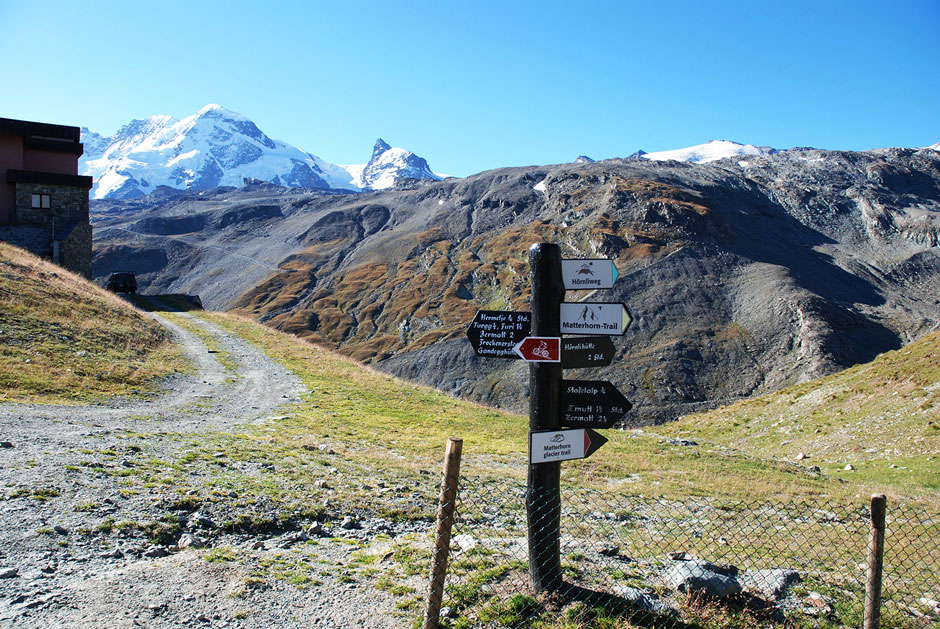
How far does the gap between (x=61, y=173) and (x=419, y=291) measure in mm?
46230

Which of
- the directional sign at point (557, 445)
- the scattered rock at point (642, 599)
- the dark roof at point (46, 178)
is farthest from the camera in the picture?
the dark roof at point (46, 178)

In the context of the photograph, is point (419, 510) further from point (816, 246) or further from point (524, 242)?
point (816, 246)

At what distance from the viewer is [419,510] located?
859cm

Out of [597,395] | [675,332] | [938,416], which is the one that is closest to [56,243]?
[597,395]

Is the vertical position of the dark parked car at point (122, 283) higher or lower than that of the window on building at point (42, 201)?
lower

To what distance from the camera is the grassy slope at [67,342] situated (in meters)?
14.7

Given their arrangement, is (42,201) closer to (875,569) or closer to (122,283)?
(122,283)

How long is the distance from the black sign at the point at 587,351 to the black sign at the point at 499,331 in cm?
42

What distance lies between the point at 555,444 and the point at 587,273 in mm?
1565

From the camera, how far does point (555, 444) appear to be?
5.39 metres

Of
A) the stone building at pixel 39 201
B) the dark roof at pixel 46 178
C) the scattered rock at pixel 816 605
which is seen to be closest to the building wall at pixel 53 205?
the stone building at pixel 39 201

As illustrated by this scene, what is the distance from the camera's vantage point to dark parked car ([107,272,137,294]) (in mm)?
43438

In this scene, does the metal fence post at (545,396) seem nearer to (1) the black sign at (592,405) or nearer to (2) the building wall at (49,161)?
(1) the black sign at (592,405)

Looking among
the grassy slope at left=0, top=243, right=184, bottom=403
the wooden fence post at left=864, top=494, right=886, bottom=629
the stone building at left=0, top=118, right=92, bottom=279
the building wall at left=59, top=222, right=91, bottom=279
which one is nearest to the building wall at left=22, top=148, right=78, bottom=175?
the stone building at left=0, top=118, right=92, bottom=279
